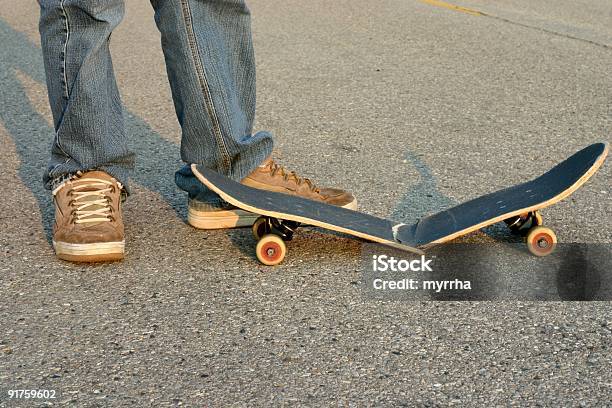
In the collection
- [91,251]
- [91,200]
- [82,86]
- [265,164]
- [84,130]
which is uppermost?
[265,164]

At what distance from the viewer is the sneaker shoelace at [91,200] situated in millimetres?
3193

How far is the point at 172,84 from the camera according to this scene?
10.6 ft

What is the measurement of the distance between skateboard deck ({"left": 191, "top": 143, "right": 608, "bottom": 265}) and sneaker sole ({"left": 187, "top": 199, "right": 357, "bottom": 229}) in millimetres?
130

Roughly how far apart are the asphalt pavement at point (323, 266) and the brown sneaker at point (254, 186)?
0.05 metres

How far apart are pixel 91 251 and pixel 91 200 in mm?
201

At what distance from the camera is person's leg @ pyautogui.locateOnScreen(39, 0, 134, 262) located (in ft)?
10.2

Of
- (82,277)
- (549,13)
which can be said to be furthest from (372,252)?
(549,13)

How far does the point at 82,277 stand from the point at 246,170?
0.66 metres

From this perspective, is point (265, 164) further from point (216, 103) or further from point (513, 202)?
point (513, 202)

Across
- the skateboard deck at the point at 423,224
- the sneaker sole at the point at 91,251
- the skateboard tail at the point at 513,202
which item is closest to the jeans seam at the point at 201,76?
the skateboard deck at the point at 423,224

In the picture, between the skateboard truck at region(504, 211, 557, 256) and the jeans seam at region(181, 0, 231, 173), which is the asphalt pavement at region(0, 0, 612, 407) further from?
the jeans seam at region(181, 0, 231, 173)

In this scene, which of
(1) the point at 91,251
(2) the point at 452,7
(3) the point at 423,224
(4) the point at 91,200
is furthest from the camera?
(2) the point at 452,7

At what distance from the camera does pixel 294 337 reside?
2.69m

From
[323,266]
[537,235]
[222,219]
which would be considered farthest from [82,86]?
[537,235]
